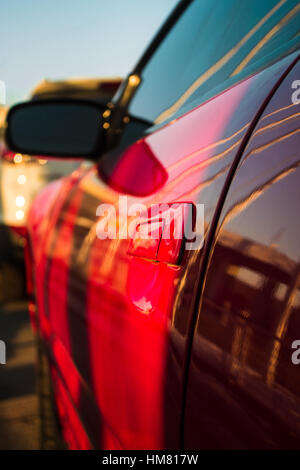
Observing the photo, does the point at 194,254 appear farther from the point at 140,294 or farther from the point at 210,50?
the point at 210,50

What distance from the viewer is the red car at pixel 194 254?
78 cm

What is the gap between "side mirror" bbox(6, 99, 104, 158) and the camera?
2119 millimetres

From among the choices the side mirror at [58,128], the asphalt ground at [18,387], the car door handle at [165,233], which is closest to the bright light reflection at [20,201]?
the asphalt ground at [18,387]

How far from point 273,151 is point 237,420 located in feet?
1.27

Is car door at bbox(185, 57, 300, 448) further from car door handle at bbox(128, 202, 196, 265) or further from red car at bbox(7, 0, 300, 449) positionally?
car door handle at bbox(128, 202, 196, 265)

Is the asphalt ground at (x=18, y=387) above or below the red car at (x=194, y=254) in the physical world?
below

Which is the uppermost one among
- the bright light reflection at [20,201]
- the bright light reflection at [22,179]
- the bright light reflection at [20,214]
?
→ the bright light reflection at [22,179]

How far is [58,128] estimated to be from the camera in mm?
2189

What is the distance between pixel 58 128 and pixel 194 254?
1350 millimetres

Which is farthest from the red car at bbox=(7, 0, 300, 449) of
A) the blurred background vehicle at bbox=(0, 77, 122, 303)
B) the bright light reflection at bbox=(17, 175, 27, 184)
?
the bright light reflection at bbox=(17, 175, 27, 184)

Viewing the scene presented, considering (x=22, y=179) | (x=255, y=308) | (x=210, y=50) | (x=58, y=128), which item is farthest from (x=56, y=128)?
(x=22, y=179)

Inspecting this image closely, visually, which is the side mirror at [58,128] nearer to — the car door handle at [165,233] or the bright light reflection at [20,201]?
the car door handle at [165,233]

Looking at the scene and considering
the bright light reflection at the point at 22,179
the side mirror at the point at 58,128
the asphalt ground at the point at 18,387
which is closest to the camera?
the side mirror at the point at 58,128

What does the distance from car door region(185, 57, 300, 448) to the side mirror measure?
123 centimetres
